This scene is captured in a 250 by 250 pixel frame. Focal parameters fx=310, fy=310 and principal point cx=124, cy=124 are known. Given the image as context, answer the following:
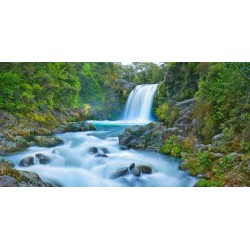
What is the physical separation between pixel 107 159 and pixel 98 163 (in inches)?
5.3

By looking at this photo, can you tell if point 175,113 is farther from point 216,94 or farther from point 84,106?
point 84,106

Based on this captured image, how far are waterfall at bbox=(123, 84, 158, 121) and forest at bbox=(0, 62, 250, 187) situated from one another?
5 cm

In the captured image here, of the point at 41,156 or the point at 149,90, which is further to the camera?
the point at 149,90

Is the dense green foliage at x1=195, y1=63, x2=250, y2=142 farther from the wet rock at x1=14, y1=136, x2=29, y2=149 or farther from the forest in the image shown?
the wet rock at x1=14, y1=136, x2=29, y2=149

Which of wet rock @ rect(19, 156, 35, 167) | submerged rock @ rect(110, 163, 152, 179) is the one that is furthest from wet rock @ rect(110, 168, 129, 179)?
wet rock @ rect(19, 156, 35, 167)

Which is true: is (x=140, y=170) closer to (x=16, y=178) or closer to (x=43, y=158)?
(x=43, y=158)

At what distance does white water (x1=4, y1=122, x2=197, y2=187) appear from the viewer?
13.6 feet

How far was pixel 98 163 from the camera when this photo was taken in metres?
4.27

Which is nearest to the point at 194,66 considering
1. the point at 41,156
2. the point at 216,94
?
the point at 216,94

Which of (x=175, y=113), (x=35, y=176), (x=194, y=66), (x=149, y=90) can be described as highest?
(x=194, y=66)

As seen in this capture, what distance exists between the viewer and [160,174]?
13.9 feet

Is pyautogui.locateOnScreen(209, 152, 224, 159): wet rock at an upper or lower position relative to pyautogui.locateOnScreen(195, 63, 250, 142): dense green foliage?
lower

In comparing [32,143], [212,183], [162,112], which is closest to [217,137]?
[212,183]

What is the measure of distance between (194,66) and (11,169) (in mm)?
2847
